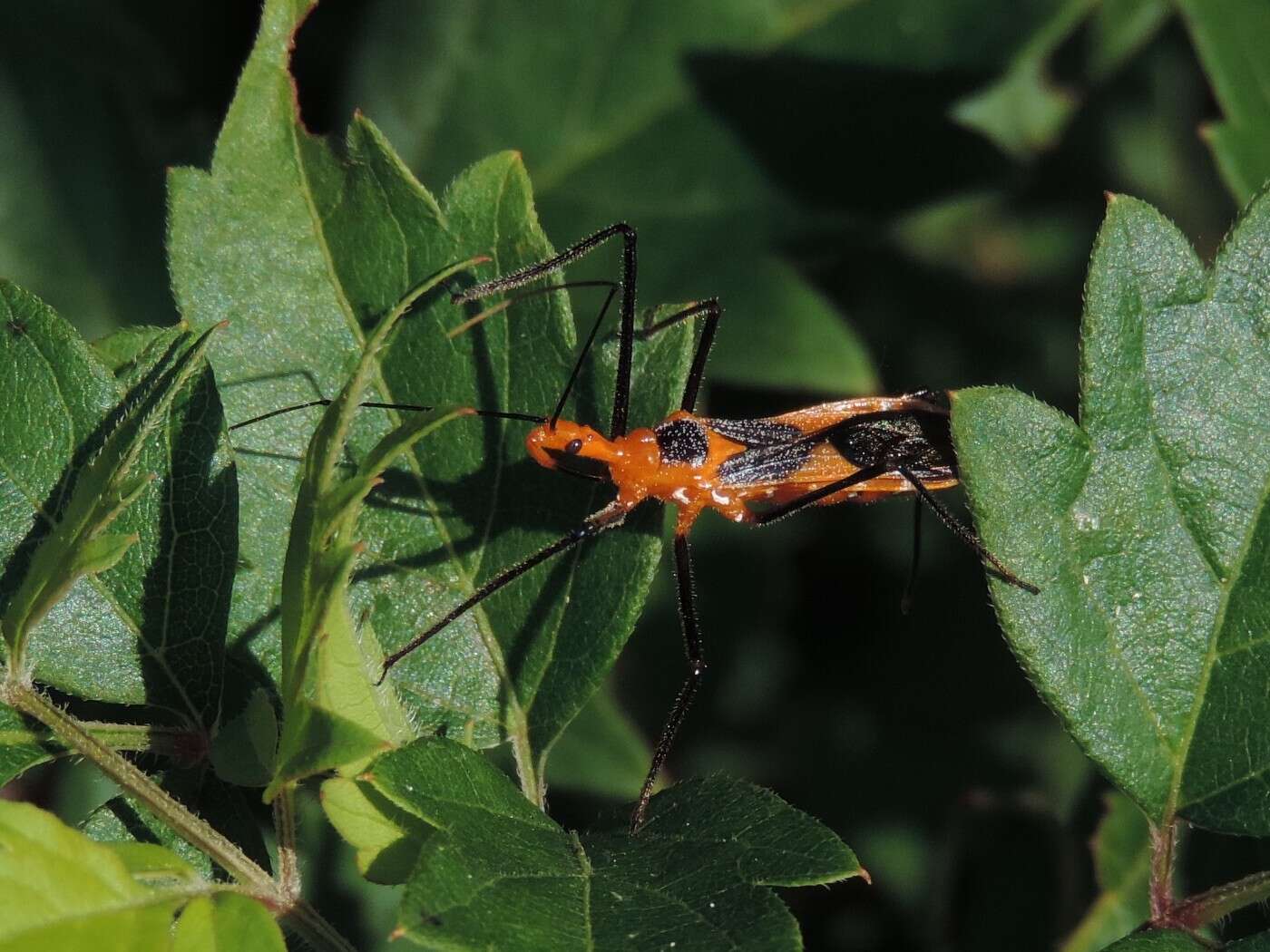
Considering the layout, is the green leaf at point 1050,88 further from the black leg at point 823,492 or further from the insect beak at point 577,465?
the insect beak at point 577,465

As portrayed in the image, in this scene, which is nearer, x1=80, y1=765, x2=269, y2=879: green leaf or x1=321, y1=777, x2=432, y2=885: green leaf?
x1=321, y1=777, x2=432, y2=885: green leaf

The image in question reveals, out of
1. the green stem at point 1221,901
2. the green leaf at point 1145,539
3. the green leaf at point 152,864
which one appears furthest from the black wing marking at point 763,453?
the green leaf at point 152,864

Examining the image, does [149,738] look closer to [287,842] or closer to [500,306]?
[287,842]

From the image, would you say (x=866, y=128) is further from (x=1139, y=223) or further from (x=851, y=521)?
(x=1139, y=223)

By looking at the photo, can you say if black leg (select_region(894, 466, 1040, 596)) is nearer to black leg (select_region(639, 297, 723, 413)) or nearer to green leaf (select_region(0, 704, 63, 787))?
black leg (select_region(639, 297, 723, 413))

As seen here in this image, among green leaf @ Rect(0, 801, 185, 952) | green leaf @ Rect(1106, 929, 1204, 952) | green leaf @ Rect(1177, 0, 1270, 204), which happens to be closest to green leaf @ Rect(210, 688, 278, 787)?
green leaf @ Rect(0, 801, 185, 952)

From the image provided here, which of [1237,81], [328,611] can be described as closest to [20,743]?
[328,611]
